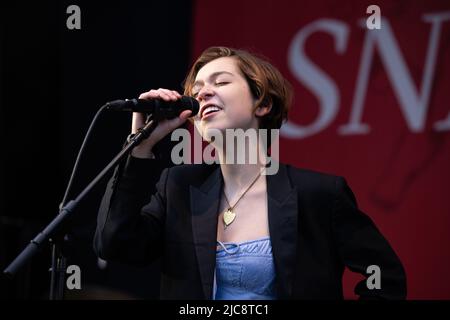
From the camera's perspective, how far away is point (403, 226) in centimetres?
320

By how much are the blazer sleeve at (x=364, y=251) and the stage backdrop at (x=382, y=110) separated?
1.41m

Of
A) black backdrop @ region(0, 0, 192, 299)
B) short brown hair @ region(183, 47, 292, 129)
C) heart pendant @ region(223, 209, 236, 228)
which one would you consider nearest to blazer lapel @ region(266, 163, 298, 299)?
heart pendant @ region(223, 209, 236, 228)

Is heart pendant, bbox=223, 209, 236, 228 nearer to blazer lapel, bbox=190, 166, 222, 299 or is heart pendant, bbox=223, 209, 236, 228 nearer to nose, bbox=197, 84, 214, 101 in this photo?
blazer lapel, bbox=190, 166, 222, 299

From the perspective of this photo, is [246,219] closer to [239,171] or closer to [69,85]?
[239,171]

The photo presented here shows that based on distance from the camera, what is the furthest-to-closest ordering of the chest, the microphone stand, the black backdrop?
1. the black backdrop
2. the chest
3. the microphone stand

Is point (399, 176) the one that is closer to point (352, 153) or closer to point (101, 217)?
point (352, 153)

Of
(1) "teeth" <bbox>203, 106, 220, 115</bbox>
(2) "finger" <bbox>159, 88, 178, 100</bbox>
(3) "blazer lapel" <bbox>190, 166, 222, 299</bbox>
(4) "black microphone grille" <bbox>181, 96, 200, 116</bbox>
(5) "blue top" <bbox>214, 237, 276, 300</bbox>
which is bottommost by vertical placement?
(5) "blue top" <bbox>214, 237, 276, 300</bbox>

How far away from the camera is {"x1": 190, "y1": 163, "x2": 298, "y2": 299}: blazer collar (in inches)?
69.4

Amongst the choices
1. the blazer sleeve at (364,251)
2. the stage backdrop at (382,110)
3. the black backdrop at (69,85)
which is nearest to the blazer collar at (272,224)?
the blazer sleeve at (364,251)

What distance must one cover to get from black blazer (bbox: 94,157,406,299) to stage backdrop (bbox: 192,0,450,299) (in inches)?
55.0

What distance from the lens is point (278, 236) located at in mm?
1805

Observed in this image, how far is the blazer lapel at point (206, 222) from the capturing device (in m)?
1.78

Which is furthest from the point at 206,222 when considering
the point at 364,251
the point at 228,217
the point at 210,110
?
the point at 364,251
